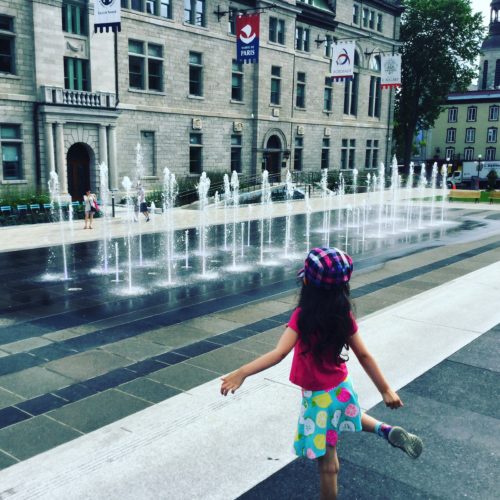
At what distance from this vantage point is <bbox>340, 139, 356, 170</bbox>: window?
47500mm

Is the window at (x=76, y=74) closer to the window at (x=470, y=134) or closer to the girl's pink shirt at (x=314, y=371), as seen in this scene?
the girl's pink shirt at (x=314, y=371)

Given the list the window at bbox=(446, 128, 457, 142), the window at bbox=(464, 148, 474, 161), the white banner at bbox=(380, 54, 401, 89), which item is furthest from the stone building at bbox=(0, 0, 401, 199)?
the window at bbox=(446, 128, 457, 142)

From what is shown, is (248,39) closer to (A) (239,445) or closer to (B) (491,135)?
(A) (239,445)

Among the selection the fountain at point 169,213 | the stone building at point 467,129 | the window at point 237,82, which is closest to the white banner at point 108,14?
the fountain at point 169,213

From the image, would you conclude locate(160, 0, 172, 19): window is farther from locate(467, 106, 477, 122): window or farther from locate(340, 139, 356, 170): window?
locate(467, 106, 477, 122): window

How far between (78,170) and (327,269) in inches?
1041

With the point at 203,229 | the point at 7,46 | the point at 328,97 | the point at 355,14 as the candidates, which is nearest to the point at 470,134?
the point at 355,14

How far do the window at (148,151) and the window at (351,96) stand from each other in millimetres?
21937

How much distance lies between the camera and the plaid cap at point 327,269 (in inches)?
136

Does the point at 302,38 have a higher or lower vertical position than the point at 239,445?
higher

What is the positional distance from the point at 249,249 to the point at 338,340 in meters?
13.0

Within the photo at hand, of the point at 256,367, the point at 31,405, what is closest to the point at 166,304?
the point at 31,405

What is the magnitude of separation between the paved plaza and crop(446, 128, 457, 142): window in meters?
68.6

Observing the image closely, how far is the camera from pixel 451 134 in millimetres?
75188
